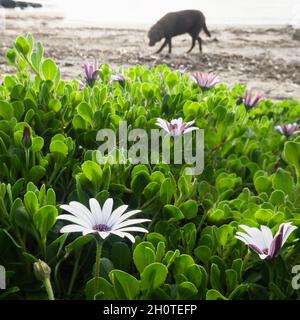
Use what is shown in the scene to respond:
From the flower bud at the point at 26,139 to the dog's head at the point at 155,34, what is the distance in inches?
243

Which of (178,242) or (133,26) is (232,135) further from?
(133,26)

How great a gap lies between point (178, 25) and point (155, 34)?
14.9 inches

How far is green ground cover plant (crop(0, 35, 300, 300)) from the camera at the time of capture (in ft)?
3.27

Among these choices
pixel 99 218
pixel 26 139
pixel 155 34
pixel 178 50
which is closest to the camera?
pixel 99 218

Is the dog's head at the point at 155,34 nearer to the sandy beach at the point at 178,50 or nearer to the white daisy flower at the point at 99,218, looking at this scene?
the sandy beach at the point at 178,50

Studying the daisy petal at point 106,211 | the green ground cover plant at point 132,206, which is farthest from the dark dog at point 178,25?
the daisy petal at point 106,211

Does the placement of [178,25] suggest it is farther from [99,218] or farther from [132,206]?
[99,218]

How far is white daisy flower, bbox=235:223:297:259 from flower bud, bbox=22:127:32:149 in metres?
0.54

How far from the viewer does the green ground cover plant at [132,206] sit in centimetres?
100

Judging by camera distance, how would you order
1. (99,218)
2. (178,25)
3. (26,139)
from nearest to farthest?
1. (99,218)
2. (26,139)
3. (178,25)

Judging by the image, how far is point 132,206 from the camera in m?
1.30

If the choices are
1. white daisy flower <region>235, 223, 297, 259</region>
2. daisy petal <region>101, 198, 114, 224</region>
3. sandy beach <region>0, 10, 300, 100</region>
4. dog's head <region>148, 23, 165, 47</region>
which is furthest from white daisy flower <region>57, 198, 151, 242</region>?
dog's head <region>148, 23, 165, 47</region>

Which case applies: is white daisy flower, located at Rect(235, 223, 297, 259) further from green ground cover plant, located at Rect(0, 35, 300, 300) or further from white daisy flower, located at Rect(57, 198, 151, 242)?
white daisy flower, located at Rect(57, 198, 151, 242)

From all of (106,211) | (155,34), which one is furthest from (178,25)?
(106,211)
